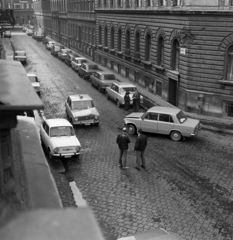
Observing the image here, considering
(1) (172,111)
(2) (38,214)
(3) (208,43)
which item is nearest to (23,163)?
(2) (38,214)

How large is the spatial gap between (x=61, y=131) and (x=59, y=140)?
802mm

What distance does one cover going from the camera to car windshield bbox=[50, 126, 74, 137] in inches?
639

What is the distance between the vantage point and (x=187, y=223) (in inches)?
413

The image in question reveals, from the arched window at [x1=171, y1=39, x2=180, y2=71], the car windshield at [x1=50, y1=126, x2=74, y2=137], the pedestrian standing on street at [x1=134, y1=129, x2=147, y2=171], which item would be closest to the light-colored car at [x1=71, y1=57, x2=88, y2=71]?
the arched window at [x1=171, y1=39, x2=180, y2=71]

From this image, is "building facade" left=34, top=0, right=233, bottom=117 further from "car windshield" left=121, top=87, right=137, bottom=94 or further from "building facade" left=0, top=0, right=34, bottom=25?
"building facade" left=0, top=0, right=34, bottom=25

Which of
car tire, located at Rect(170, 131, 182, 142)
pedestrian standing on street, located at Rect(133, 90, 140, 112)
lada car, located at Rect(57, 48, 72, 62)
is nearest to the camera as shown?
car tire, located at Rect(170, 131, 182, 142)

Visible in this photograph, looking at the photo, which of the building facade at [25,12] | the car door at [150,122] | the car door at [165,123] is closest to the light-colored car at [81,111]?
the car door at [150,122]

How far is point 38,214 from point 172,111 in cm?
1428

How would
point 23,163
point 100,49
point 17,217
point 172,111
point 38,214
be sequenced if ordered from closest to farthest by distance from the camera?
point 17,217, point 38,214, point 23,163, point 172,111, point 100,49

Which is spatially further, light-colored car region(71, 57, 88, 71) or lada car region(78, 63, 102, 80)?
light-colored car region(71, 57, 88, 71)

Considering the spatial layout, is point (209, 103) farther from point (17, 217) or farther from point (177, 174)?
point (17, 217)

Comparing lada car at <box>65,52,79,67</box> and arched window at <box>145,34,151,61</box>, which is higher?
arched window at <box>145,34,151,61</box>

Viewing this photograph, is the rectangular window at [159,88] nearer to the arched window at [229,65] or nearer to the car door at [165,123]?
the arched window at [229,65]

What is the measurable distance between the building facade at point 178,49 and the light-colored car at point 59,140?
9582 millimetres
